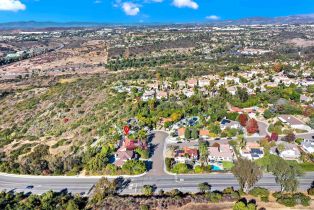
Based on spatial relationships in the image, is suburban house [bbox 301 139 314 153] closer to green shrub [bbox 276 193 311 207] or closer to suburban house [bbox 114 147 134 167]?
green shrub [bbox 276 193 311 207]

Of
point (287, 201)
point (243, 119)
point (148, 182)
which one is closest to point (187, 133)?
point (243, 119)

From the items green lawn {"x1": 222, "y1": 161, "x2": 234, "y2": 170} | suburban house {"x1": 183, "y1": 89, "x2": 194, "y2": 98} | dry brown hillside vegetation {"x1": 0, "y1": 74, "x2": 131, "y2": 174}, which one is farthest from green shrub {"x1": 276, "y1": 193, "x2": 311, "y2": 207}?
suburban house {"x1": 183, "y1": 89, "x2": 194, "y2": 98}

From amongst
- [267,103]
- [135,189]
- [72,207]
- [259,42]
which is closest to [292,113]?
[267,103]

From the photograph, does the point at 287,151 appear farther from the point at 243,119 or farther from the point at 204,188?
the point at 204,188

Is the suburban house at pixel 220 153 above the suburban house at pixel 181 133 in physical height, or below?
below

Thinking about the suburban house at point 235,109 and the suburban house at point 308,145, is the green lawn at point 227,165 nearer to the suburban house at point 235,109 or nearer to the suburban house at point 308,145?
the suburban house at point 308,145

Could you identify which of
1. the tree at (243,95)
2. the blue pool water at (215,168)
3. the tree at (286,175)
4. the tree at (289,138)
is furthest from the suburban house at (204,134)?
the tree at (286,175)
